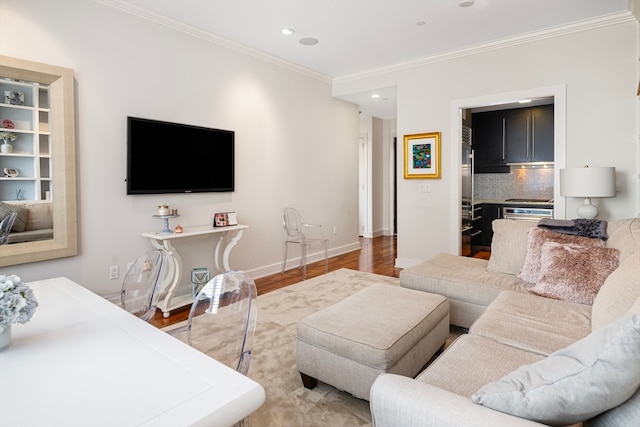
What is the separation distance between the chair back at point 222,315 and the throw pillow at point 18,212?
7.23 ft

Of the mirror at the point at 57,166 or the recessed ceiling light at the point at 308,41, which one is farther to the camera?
the recessed ceiling light at the point at 308,41

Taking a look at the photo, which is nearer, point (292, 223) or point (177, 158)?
point (177, 158)

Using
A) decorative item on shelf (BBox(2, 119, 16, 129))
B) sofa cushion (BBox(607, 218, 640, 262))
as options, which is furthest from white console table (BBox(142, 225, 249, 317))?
sofa cushion (BBox(607, 218, 640, 262))

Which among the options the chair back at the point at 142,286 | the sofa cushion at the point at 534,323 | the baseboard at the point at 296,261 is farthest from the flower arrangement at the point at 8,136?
the sofa cushion at the point at 534,323

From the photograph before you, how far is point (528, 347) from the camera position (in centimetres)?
172

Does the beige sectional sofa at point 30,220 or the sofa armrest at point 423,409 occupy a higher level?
the beige sectional sofa at point 30,220

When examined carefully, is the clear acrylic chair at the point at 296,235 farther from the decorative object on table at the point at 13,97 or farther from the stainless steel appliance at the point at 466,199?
the decorative object on table at the point at 13,97

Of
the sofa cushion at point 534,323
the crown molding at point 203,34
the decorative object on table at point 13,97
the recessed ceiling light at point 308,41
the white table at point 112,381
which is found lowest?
the sofa cushion at point 534,323

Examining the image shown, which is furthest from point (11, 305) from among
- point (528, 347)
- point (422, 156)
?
point (422, 156)

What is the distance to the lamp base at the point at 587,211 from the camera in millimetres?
3541

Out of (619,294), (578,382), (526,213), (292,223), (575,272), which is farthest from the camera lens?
(526,213)

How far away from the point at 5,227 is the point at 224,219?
181 cm

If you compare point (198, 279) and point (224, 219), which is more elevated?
point (224, 219)

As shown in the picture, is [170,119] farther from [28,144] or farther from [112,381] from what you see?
[112,381]
